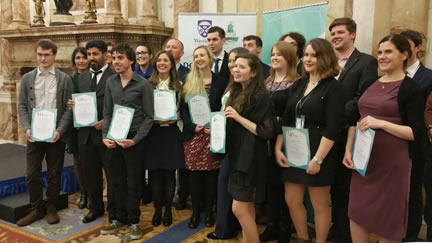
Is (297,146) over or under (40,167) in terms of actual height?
over

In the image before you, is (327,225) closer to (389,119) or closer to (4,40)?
(389,119)

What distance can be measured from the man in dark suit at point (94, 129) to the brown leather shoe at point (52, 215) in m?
0.28

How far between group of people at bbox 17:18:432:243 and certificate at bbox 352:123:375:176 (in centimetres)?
6

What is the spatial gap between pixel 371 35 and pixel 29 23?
21.7 feet

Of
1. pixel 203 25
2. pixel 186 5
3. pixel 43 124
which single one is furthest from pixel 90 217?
pixel 186 5

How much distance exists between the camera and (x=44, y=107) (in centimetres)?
345

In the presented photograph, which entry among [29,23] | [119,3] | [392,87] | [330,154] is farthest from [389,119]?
[29,23]

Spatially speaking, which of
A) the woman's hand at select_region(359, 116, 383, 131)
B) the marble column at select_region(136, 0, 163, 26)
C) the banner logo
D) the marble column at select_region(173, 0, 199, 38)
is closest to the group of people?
the woman's hand at select_region(359, 116, 383, 131)

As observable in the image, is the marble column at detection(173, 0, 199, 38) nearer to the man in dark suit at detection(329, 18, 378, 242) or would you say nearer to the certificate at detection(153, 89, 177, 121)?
the certificate at detection(153, 89, 177, 121)

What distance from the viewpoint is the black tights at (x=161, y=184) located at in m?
3.44

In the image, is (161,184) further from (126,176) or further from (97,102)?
(97,102)

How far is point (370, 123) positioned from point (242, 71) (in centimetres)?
87

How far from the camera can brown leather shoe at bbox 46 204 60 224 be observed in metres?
3.56

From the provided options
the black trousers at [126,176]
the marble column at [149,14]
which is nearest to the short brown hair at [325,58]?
the black trousers at [126,176]
